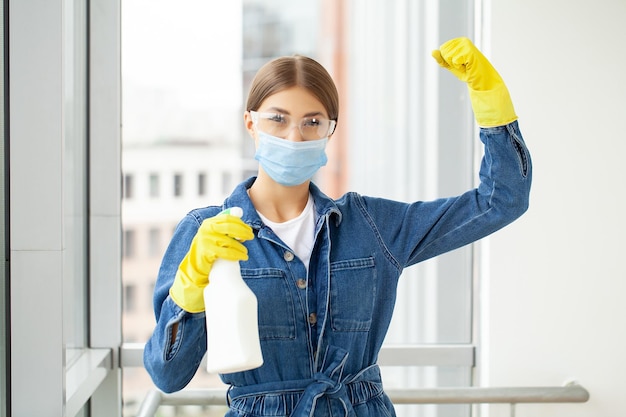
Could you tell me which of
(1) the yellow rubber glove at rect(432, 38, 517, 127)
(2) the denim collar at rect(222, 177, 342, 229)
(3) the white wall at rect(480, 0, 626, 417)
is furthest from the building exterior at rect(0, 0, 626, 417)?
(1) the yellow rubber glove at rect(432, 38, 517, 127)

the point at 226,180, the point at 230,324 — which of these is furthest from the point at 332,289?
the point at 226,180

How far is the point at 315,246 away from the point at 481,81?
0.40 m

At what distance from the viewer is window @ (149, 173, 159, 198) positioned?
204 cm

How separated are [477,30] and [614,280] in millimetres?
845

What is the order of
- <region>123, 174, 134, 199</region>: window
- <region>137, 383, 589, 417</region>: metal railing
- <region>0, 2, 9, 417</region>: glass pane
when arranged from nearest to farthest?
<region>0, 2, 9, 417</region>: glass pane < <region>137, 383, 589, 417</region>: metal railing < <region>123, 174, 134, 199</region>: window

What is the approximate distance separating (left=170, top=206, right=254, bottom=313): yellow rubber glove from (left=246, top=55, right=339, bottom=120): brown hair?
0.88 ft

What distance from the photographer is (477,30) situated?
199 centimetres

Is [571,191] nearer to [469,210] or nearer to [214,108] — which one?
[469,210]

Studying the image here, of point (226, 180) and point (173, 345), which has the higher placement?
point (226, 180)

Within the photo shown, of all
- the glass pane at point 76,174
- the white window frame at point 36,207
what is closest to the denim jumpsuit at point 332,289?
the white window frame at point 36,207

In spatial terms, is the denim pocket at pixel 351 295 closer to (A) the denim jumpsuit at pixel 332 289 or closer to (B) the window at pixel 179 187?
(A) the denim jumpsuit at pixel 332 289

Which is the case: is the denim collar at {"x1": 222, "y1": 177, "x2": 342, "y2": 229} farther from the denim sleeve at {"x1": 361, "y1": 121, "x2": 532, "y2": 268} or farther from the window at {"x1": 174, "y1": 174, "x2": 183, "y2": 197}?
the window at {"x1": 174, "y1": 174, "x2": 183, "y2": 197}

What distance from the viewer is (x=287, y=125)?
1138mm

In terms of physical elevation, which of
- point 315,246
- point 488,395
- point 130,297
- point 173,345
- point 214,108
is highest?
point 214,108
